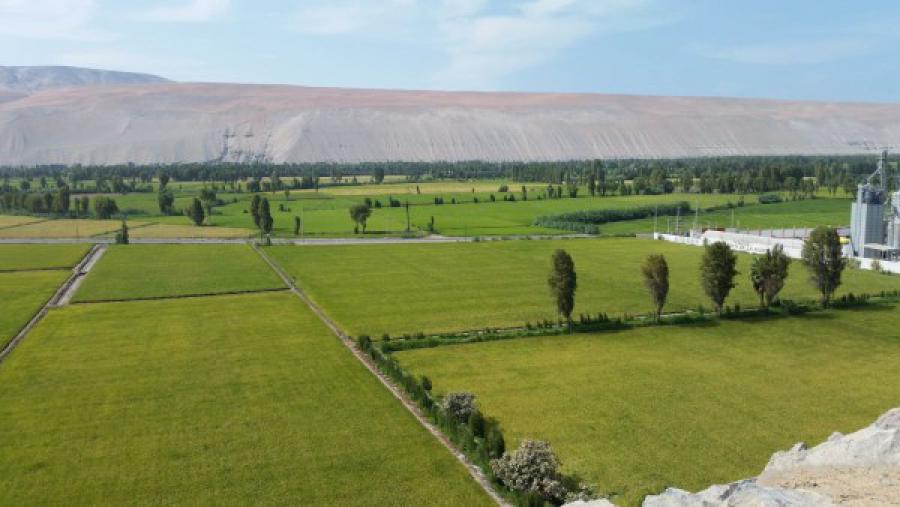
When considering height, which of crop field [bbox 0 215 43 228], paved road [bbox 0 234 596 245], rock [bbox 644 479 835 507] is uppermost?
rock [bbox 644 479 835 507]

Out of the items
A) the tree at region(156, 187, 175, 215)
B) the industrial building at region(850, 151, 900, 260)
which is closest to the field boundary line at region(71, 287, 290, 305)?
the industrial building at region(850, 151, 900, 260)

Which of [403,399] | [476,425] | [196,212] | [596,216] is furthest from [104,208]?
[476,425]

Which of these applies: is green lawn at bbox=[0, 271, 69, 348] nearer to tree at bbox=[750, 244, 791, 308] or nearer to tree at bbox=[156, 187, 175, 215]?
tree at bbox=[750, 244, 791, 308]

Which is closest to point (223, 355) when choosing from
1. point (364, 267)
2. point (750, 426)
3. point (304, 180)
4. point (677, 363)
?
point (677, 363)

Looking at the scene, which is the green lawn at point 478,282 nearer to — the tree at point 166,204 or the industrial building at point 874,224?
the industrial building at point 874,224

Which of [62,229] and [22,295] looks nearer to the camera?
[22,295]

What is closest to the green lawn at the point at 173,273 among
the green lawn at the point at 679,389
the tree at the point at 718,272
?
the green lawn at the point at 679,389

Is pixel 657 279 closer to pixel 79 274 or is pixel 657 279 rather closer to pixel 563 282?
pixel 563 282
